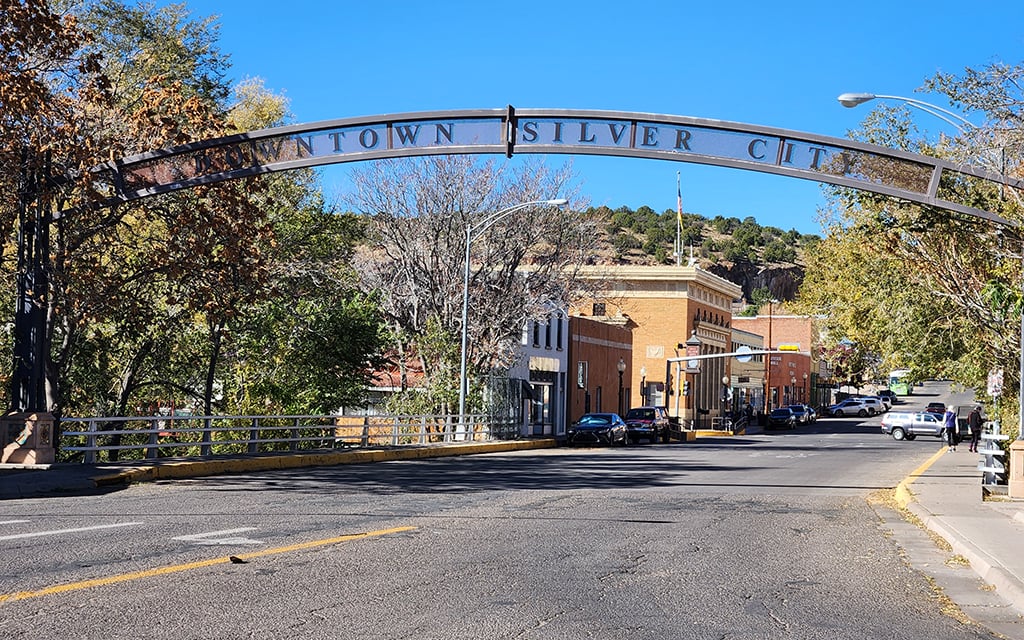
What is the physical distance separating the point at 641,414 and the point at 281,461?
32.1m

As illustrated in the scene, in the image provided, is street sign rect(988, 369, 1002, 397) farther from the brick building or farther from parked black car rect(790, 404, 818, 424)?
the brick building

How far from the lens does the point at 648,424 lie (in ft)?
179

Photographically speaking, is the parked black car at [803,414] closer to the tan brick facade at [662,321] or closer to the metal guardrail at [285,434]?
the tan brick facade at [662,321]

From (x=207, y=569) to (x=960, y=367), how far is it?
96.5ft

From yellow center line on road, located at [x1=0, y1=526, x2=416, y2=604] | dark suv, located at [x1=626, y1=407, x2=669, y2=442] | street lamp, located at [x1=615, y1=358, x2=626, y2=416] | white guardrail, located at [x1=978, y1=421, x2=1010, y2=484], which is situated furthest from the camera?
street lamp, located at [x1=615, y1=358, x2=626, y2=416]

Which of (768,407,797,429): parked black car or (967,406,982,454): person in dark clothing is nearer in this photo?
(967,406,982,454): person in dark clothing

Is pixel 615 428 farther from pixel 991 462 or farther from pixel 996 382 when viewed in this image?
pixel 991 462

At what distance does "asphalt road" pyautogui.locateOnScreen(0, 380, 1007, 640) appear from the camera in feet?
26.2

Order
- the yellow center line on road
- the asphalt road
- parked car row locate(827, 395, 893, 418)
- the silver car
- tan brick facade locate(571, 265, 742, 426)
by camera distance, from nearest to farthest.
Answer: the asphalt road, the yellow center line on road, the silver car, tan brick facade locate(571, 265, 742, 426), parked car row locate(827, 395, 893, 418)

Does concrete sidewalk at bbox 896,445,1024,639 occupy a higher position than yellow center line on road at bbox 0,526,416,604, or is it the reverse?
yellow center line on road at bbox 0,526,416,604

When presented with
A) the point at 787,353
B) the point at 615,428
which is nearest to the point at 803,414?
the point at 787,353

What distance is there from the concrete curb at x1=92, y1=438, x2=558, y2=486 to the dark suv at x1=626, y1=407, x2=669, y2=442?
15.2 meters

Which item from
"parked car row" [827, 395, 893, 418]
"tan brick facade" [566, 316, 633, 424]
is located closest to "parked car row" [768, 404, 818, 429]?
"tan brick facade" [566, 316, 633, 424]

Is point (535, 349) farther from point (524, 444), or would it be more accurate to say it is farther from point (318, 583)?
point (318, 583)
